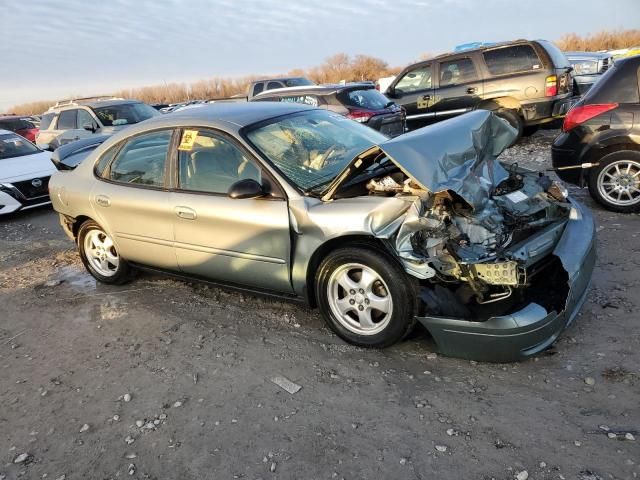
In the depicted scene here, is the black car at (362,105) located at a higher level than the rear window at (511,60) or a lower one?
lower

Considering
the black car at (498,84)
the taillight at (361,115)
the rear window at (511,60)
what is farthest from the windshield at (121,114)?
the rear window at (511,60)

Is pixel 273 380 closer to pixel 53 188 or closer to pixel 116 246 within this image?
pixel 116 246

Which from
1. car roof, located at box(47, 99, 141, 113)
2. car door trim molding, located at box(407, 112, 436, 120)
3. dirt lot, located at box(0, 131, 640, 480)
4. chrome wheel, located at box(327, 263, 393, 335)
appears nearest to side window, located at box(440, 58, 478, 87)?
car door trim molding, located at box(407, 112, 436, 120)

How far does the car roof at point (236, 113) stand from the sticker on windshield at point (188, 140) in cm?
10

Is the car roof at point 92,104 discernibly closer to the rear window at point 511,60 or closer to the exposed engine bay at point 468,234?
the rear window at point 511,60

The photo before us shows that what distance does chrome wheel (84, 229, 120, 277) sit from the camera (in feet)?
16.4

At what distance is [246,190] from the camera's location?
3506 millimetres

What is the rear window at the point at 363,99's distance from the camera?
9.38m

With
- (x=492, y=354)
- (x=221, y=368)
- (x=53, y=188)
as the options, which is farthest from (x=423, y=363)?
(x=53, y=188)

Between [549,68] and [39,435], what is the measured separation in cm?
970

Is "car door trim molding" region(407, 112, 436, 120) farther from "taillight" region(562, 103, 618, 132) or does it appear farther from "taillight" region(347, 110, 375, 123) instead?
"taillight" region(562, 103, 618, 132)

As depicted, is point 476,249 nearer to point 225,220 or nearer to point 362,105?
point 225,220

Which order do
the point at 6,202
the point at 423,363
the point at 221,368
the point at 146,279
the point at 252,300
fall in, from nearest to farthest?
the point at 423,363 < the point at 221,368 < the point at 252,300 < the point at 146,279 < the point at 6,202

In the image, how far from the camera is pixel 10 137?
9.74 m
